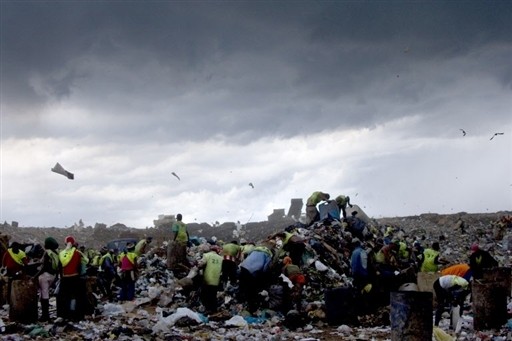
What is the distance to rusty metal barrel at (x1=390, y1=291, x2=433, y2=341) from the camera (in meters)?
7.21

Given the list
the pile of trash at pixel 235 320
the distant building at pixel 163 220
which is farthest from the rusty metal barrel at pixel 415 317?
the distant building at pixel 163 220

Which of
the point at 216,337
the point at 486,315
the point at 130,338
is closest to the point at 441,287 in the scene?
the point at 486,315

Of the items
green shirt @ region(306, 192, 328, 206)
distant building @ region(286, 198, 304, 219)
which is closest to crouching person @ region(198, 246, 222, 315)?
green shirt @ region(306, 192, 328, 206)

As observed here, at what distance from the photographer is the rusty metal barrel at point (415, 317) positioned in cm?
721

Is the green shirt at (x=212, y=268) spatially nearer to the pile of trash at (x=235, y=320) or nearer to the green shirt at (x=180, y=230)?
the pile of trash at (x=235, y=320)

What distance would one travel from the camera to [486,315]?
8.78 meters

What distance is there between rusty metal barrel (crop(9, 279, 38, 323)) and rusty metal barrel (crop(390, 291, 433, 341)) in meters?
6.24

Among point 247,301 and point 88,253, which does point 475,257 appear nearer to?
point 247,301

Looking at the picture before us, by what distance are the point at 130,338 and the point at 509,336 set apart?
5409mm

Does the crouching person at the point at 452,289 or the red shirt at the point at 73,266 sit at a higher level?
the red shirt at the point at 73,266

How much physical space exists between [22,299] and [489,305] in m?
7.67

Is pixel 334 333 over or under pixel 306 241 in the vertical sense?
under

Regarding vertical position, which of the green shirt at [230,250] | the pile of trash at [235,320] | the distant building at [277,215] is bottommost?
the pile of trash at [235,320]

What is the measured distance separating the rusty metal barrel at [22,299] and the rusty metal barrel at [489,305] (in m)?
7.33
